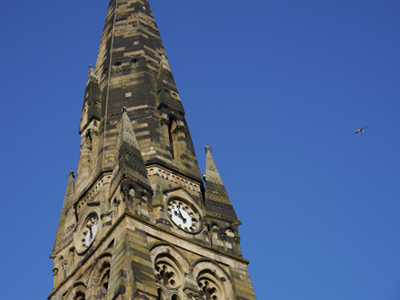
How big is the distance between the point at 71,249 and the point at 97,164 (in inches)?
149

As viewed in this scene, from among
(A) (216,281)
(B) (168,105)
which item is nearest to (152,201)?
(A) (216,281)

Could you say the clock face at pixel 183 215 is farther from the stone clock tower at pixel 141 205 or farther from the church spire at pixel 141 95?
the church spire at pixel 141 95

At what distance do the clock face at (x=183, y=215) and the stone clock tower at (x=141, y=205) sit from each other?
5 cm

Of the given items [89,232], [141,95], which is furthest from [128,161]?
[141,95]

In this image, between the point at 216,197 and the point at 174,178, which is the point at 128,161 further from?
the point at 216,197

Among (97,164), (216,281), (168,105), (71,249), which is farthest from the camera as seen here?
(168,105)

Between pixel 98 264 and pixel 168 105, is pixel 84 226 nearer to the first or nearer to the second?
A: pixel 98 264

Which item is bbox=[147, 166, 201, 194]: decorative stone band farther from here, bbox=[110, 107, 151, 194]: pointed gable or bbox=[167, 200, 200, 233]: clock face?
bbox=[167, 200, 200, 233]: clock face

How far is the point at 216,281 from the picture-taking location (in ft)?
87.5

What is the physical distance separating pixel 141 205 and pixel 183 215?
7.50ft

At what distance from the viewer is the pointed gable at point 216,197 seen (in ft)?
96.4

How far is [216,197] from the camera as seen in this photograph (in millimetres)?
30125

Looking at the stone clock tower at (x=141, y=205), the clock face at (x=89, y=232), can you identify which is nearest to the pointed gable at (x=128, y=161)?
the stone clock tower at (x=141, y=205)

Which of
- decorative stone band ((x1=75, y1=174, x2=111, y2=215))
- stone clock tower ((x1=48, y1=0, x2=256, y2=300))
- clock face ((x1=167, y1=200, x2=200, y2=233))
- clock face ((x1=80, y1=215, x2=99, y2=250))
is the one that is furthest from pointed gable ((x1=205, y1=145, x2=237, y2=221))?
clock face ((x1=80, y1=215, x2=99, y2=250))
